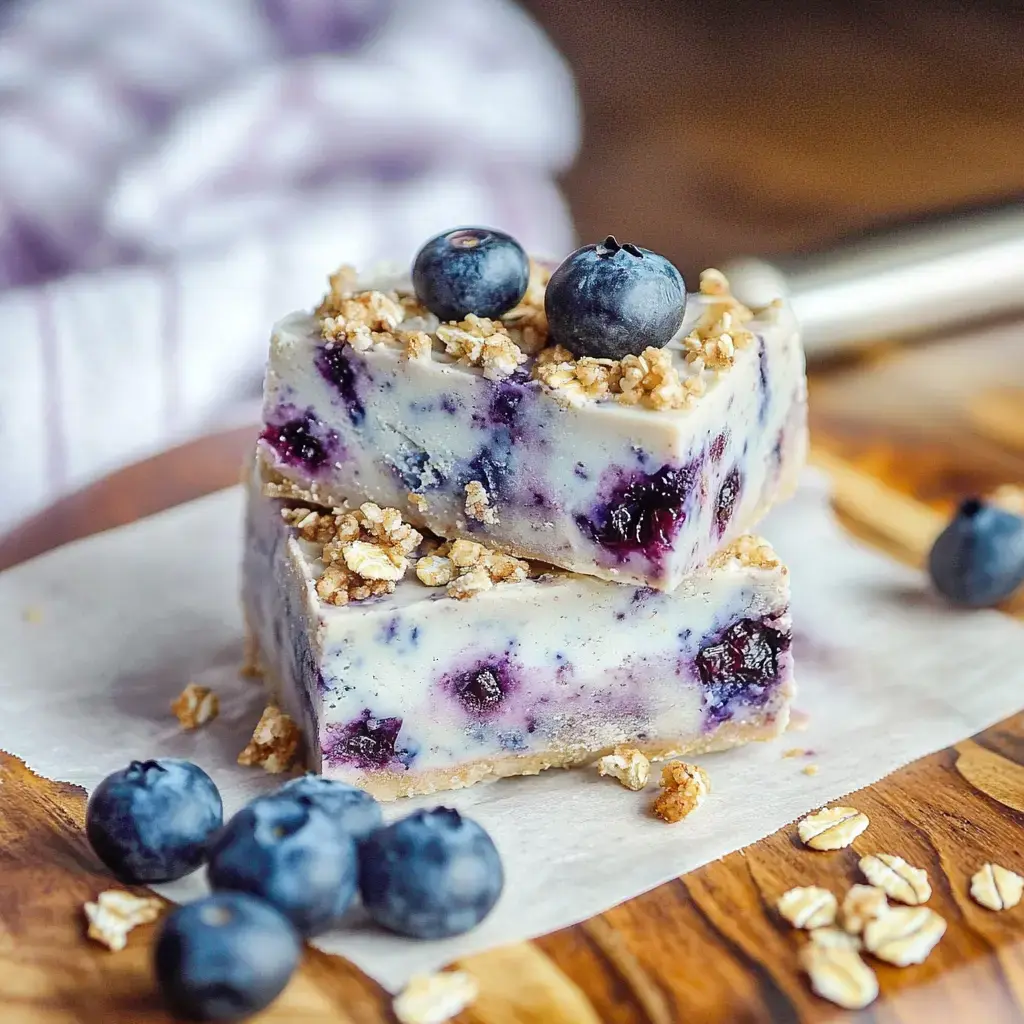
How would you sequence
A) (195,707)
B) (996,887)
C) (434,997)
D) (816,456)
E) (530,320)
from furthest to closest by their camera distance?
1. (816,456)
2. (195,707)
3. (530,320)
4. (996,887)
5. (434,997)

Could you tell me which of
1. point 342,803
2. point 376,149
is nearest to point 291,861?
point 342,803

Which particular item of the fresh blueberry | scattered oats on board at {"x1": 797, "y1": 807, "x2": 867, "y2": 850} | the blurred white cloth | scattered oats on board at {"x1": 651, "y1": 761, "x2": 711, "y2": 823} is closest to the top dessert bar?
the fresh blueberry

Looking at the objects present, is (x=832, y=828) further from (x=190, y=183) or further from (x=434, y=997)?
(x=190, y=183)

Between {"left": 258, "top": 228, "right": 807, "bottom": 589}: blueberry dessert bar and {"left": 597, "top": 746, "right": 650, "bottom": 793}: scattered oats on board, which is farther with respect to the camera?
{"left": 597, "top": 746, "right": 650, "bottom": 793}: scattered oats on board

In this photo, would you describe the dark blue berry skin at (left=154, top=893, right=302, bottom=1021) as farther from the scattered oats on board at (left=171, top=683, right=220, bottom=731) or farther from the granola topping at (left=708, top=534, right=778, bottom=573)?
the granola topping at (left=708, top=534, right=778, bottom=573)

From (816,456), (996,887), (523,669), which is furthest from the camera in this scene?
(816,456)

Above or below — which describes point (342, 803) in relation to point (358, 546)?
below

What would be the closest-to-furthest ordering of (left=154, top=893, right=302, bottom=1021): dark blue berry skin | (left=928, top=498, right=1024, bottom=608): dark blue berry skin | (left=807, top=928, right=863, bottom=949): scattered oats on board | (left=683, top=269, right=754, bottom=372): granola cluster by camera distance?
(left=154, top=893, right=302, bottom=1021): dark blue berry skin
(left=807, top=928, right=863, bottom=949): scattered oats on board
(left=683, top=269, right=754, bottom=372): granola cluster
(left=928, top=498, right=1024, bottom=608): dark blue berry skin

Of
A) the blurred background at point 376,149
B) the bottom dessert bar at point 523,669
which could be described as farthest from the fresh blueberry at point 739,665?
the blurred background at point 376,149
